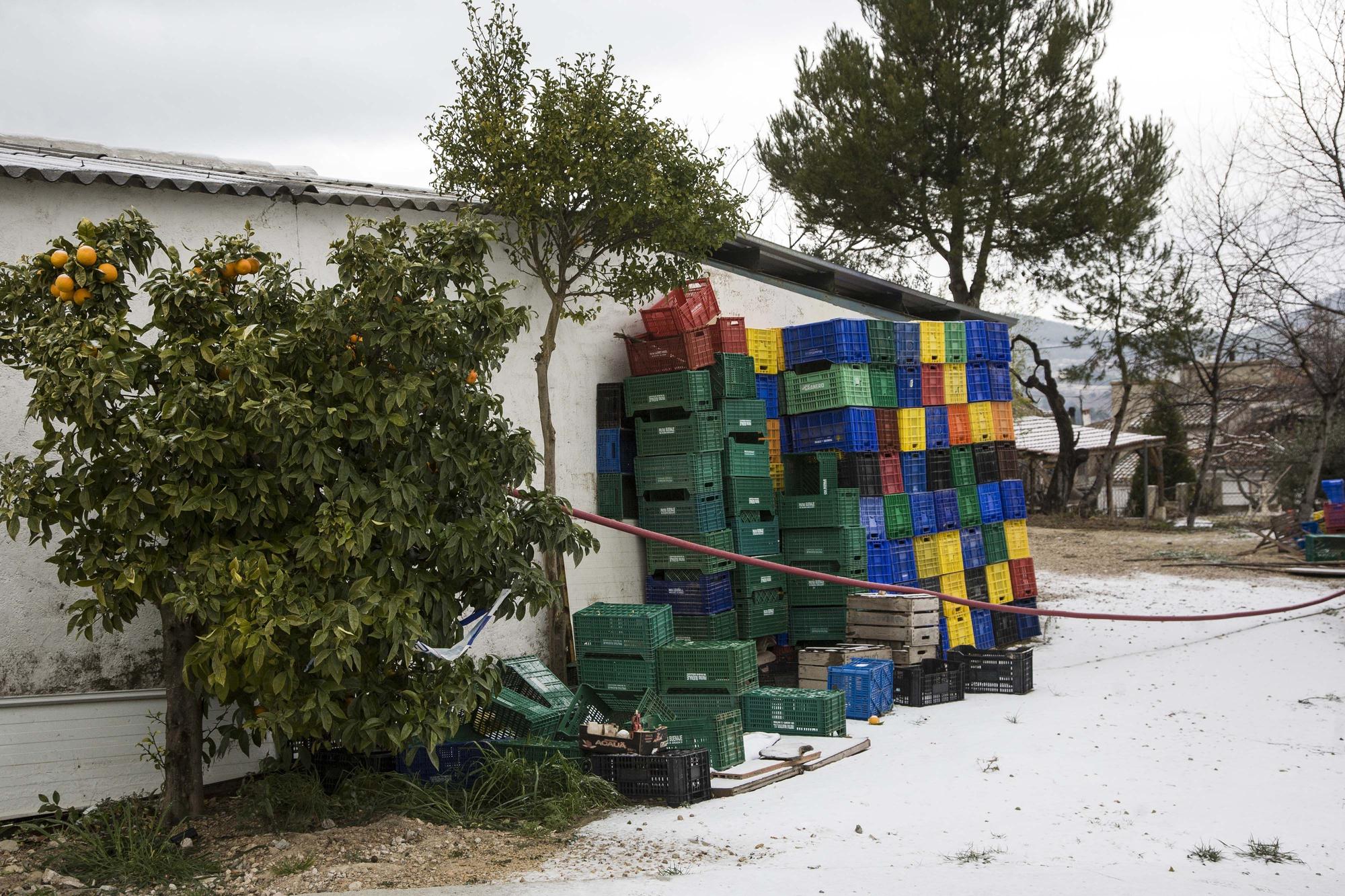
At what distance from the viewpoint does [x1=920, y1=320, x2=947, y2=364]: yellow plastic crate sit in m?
12.3

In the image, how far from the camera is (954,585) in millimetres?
12320

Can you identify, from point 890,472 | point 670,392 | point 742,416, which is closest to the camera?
point 670,392

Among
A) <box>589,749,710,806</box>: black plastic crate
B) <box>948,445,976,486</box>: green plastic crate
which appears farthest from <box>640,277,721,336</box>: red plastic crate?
<box>589,749,710,806</box>: black plastic crate

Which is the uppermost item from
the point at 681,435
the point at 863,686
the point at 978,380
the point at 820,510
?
the point at 978,380

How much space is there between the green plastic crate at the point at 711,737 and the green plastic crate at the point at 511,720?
0.91 metres

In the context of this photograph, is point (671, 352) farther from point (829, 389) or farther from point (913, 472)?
point (913, 472)

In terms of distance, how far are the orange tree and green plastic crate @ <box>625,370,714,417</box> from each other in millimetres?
3966

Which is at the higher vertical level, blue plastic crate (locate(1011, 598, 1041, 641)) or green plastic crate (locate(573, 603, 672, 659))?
green plastic crate (locate(573, 603, 672, 659))

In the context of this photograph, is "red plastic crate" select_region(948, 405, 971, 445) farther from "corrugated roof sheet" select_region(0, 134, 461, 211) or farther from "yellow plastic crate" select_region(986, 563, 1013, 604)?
"corrugated roof sheet" select_region(0, 134, 461, 211)

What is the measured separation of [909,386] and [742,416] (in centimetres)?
239

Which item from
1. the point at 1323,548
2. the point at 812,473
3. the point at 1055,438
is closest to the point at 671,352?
the point at 812,473

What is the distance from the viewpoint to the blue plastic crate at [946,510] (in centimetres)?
1233

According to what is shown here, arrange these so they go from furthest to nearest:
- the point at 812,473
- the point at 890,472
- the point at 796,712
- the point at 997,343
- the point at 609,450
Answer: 1. the point at 997,343
2. the point at 890,472
3. the point at 812,473
4. the point at 609,450
5. the point at 796,712

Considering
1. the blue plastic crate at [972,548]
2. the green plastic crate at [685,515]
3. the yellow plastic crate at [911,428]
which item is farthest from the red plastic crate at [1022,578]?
the green plastic crate at [685,515]
